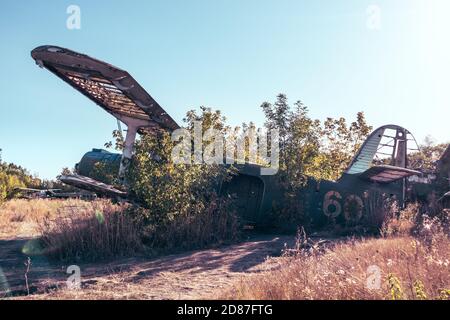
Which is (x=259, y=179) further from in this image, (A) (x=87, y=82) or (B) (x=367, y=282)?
(B) (x=367, y=282)

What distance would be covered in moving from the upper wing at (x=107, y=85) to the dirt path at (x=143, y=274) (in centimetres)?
450

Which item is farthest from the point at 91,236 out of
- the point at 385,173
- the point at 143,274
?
the point at 385,173

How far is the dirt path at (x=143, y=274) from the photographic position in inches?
226

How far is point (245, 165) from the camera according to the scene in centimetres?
1316

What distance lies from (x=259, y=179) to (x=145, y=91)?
524 cm

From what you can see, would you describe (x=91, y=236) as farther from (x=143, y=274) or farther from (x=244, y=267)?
(x=244, y=267)

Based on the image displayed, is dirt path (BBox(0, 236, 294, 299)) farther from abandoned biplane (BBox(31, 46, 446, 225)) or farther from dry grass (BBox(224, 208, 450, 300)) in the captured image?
abandoned biplane (BBox(31, 46, 446, 225))

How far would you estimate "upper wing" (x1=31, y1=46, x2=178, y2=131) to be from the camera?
9383 millimetres

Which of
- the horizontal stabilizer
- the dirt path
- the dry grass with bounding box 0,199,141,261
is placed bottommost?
the dirt path

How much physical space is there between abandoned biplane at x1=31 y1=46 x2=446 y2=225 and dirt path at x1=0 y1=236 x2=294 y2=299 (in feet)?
6.80
